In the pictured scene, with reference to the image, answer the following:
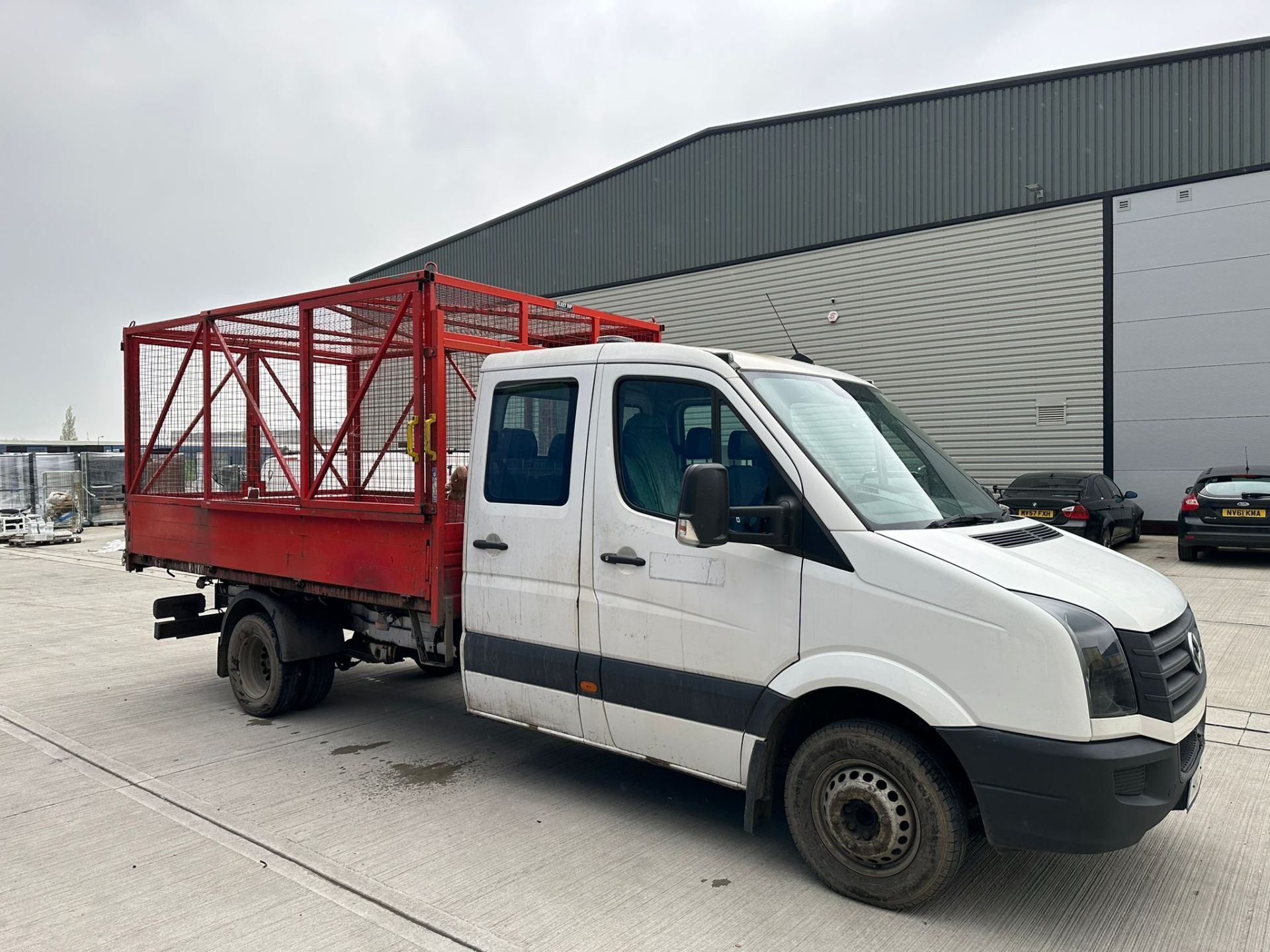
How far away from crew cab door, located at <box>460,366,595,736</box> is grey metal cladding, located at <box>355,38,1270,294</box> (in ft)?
52.4

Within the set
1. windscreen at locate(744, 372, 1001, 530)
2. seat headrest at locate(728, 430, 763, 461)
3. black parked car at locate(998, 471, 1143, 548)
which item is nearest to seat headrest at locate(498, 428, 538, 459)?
seat headrest at locate(728, 430, 763, 461)

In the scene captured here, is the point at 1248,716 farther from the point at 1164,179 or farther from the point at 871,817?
the point at 1164,179

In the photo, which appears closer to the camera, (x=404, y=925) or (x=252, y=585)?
(x=404, y=925)

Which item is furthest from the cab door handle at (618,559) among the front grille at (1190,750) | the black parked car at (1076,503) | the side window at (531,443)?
the black parked car at (1076,503)

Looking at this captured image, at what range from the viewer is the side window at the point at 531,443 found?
448cm

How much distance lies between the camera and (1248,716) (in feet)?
19.8

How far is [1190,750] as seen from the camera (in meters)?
3.41

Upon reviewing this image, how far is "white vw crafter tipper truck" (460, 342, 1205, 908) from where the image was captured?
10.3ft

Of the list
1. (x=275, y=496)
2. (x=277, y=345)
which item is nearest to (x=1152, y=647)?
(x=275, y=496)

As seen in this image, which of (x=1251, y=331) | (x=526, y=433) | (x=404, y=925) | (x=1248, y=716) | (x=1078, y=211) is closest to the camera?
(x=404, y=925)

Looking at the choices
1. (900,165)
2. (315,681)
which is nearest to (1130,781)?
(315,681)

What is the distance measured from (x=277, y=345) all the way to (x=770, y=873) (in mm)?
5118

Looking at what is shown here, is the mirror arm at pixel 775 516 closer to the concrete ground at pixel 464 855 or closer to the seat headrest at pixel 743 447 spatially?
the seat headrest at pixel 743 447

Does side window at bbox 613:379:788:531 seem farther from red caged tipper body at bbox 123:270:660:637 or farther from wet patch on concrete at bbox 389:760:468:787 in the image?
wet patch on concrete at bbox 389:760:468:787
